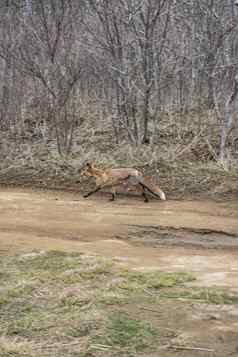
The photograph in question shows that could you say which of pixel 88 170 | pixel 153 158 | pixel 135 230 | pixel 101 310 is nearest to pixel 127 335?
pixel 101 310

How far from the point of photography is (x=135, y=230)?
9.28m

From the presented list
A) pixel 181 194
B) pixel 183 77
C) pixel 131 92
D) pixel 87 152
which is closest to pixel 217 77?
pixel 183 77

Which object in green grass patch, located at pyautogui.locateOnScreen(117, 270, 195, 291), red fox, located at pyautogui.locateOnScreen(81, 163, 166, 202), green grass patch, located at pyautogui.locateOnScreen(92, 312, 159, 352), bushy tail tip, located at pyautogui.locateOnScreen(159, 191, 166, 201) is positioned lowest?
green grass patch, located at pyautogui.locateOnScreen(92, 312, 159, 352)

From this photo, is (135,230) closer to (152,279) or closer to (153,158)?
(152,279)

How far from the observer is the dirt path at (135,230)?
766cm

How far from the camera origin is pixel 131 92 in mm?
13992

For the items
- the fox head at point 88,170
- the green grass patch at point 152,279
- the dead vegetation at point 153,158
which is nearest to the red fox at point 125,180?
the fox head at point 88,170

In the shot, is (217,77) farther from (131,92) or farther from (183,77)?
(131,92)

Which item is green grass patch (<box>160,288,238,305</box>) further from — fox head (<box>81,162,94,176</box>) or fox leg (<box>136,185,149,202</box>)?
fox head (<box>81,162,94,176</box>)

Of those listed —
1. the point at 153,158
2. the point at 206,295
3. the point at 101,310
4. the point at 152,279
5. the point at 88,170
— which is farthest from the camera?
the point at 153,158

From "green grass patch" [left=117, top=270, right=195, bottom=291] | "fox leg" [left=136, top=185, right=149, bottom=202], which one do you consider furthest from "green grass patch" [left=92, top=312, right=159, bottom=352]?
"fox leg" [left=136, top=185, right=149, bottom=202]

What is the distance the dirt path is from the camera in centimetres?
766

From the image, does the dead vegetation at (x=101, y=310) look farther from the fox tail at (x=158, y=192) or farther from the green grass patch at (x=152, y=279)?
the fox tail at (x=158, y=192)

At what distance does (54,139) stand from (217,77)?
445 cm
